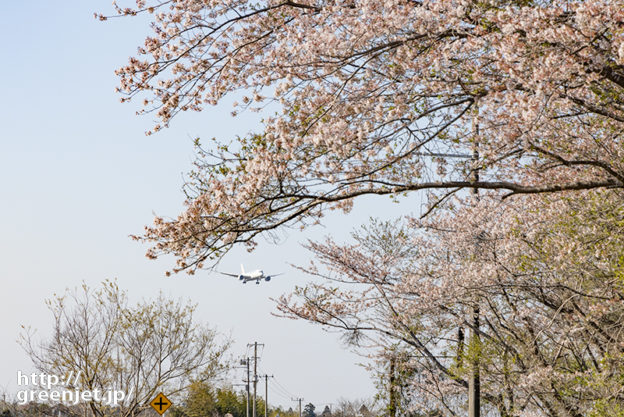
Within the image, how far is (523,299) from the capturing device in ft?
35.4

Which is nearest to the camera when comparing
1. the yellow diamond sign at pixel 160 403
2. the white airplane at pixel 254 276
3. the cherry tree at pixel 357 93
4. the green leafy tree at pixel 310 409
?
the cherry tree at pixel 357 93

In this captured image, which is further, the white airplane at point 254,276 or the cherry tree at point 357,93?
the white airplane at point 254,276

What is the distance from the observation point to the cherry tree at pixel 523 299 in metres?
8.50

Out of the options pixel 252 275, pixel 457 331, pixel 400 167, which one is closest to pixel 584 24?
pixel 400 167

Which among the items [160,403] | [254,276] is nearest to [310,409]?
[254,276]

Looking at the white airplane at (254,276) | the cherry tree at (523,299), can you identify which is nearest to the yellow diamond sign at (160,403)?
the cherry tree at (523,299)

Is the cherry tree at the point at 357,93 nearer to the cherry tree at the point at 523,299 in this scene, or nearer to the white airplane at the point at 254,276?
the cherry tree at the point at 523,299

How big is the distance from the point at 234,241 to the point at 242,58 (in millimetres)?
1989

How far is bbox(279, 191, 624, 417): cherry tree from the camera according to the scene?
8.50 metres

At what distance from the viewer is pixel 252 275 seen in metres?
51.5

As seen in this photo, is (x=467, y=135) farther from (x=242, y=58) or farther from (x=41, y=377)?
(x=41, y=377)

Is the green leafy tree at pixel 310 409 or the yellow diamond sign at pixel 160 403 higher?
the green leafy tree at pixel 310 409

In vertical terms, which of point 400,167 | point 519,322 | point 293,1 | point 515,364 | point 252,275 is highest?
point 252,275

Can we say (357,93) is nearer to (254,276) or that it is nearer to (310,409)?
(254,276)
